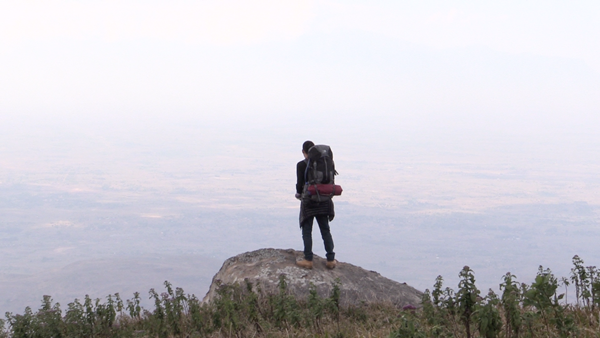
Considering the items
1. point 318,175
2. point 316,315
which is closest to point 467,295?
point 316,315

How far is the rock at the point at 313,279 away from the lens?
31.8 feet

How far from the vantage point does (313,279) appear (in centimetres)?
998

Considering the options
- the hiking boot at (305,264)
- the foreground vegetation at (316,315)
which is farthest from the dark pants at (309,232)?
the foreground vegetation at (316,315)

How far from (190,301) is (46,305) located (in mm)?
2071

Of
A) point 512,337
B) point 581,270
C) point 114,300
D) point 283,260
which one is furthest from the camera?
point 283,260

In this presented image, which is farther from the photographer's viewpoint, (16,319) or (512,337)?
(16,319)

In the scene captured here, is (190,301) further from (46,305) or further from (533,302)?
(533,302)

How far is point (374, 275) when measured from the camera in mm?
10953

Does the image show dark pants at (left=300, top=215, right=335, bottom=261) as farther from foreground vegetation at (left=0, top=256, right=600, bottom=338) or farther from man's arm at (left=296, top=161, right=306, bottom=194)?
foreground vegetation at (left=0, top=256, right=600, bottom=338)

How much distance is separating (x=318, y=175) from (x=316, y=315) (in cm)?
381

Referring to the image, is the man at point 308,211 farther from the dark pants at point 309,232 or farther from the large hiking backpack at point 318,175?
the large hiking backpack at point 318,175

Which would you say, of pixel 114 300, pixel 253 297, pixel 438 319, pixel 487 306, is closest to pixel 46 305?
pixel 114 300

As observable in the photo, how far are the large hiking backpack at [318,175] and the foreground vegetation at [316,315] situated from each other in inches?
88.3

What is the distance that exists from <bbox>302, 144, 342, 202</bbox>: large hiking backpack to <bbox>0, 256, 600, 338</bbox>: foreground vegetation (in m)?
2.24
